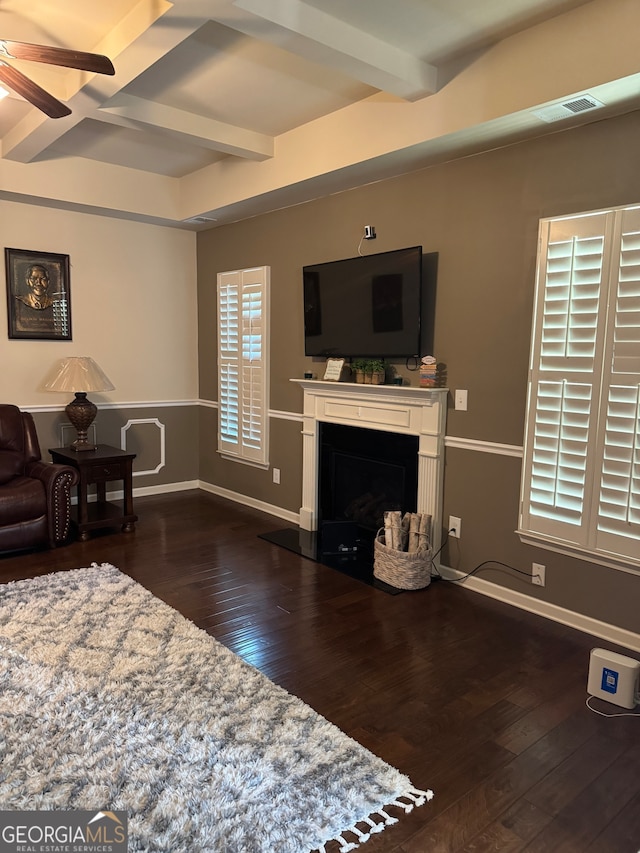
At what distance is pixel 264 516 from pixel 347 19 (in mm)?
3630

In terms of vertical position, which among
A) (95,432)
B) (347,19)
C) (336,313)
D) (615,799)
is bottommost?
(615,799)

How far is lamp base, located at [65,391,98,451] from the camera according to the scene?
4.76 metres

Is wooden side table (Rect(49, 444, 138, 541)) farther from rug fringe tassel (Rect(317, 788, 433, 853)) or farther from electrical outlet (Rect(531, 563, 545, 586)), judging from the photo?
rug fringe tassel (Rect(317, 788, 433, 853))

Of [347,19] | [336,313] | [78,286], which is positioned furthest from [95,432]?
[347,19]

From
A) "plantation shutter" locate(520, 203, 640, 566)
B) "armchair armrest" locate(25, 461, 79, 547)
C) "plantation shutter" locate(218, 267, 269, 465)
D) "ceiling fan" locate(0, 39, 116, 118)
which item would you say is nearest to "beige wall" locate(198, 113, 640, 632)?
"plantation shutter" locate(520, 203, 640, 566)

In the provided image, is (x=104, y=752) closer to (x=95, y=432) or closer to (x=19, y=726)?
(x=19, y=726)

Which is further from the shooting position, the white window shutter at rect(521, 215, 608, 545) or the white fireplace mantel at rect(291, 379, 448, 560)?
the white fireplace mantel at rect(291, 379, 448, 560)

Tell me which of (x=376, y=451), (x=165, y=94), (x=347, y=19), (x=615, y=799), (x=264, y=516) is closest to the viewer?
(x=615, y=799)

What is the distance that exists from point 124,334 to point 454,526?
3.54 meters

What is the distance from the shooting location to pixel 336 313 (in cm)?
425

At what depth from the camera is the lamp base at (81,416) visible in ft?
15.6

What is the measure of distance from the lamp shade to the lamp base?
0.49ft

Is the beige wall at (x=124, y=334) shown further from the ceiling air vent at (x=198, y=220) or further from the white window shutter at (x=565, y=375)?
the white window shutter at (x=565, y=375)
